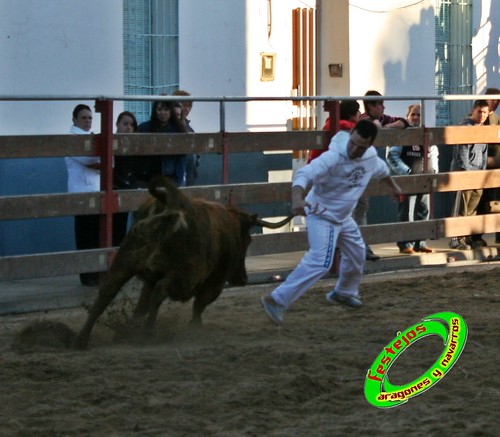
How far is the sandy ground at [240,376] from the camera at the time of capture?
6.61 metres

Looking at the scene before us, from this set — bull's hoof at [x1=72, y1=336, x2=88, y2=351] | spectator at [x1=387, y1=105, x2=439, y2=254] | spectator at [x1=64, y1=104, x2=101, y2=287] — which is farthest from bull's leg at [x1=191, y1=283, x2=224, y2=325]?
spectator at [x1=387, y1=105, x2=439, y2=254]

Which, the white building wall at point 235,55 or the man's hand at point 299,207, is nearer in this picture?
the man's hand at point 299,207

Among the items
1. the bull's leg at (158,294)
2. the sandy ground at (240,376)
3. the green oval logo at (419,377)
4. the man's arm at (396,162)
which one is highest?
the man's arm at (396,162)

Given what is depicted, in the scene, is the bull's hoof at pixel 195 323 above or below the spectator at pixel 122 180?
below

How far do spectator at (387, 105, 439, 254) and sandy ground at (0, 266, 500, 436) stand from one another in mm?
3759

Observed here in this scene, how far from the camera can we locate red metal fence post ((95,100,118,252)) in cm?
1159

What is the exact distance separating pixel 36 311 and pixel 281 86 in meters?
8.08

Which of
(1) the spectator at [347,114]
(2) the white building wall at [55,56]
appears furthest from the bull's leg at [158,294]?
(2) the white building wall at [55,56]

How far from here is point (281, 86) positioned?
1839cm

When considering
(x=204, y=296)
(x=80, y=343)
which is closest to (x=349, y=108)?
(x=204, y=296)

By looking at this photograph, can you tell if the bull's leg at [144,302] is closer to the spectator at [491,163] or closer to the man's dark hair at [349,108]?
the man's dark hair at [349,108]

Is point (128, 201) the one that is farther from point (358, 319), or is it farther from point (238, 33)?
point (238, 33)

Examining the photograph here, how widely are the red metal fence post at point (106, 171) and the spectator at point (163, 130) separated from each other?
655 mm

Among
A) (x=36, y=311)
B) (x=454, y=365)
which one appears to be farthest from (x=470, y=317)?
(x=36, y=311)
